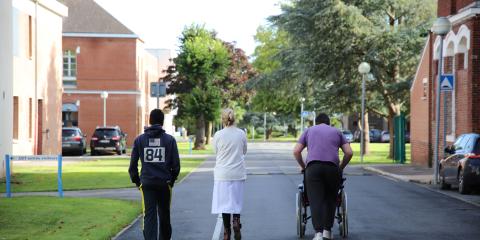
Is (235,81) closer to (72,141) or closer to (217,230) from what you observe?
(72,141)

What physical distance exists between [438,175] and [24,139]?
760 inches

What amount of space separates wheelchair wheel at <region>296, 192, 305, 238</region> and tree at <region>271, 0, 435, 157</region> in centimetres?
2999

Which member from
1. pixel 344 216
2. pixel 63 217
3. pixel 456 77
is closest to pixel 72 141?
pixel 456 77

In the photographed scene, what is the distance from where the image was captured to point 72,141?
152 ft

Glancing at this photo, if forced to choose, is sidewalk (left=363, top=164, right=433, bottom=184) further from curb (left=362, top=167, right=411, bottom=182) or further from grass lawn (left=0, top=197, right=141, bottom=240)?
grass lawn (left=0, top=197, right=141, bottom=240)

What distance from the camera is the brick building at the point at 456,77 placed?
26.9 meters

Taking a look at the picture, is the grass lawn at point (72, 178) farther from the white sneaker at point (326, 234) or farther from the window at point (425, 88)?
the white sneaker at point (326, 234)

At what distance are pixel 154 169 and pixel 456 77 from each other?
2083 cm

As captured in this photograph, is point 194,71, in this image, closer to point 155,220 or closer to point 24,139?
point 24,139

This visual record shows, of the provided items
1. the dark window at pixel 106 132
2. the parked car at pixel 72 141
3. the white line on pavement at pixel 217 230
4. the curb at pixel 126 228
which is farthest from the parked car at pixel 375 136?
the white line on pavement at pixel 217 230

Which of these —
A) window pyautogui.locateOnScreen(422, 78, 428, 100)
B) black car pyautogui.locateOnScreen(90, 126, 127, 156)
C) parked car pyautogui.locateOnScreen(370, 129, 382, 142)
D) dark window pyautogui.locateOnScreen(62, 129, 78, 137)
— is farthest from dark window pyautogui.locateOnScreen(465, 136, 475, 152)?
parked car pyautogui.locateOnScreen(370, 129, 382, 142)

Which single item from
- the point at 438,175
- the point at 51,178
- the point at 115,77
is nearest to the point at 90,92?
the point at 115,77

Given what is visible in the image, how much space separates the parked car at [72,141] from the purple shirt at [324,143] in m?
36.4

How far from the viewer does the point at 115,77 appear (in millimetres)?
61250
